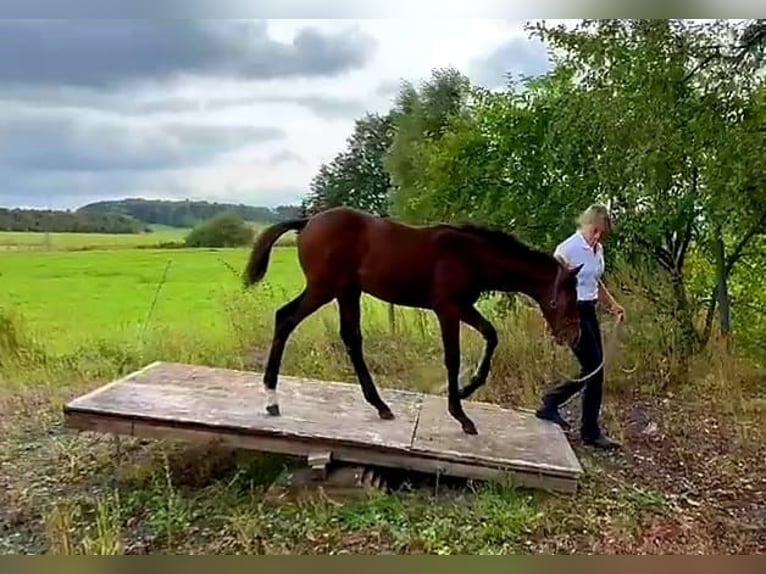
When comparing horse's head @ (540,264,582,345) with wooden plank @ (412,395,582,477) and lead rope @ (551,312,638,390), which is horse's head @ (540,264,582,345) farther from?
wooden plank @ (412,395,582,477)

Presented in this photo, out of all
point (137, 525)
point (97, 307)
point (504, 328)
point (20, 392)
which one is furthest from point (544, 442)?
point (20, 392)

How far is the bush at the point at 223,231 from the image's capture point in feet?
9.43

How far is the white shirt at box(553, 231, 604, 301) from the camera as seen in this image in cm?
284

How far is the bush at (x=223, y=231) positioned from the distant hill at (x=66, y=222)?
15cm

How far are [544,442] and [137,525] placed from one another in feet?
3.81

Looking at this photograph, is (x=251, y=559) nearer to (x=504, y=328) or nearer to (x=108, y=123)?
(x=504, y=328)

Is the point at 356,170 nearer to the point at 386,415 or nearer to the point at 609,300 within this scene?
the point at 386,415

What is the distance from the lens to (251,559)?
8.30ft

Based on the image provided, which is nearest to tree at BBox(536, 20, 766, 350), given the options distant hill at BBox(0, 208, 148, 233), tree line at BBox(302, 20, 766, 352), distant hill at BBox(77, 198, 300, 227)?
tree line at BBox(302, 20, 766, 352)

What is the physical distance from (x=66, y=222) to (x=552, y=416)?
5.16 ft

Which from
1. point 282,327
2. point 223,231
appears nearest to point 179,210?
point 223,231

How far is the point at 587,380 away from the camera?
9.64 ft

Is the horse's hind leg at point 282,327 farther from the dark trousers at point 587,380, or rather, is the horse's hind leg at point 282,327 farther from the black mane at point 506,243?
the dark trousers at point 587,380

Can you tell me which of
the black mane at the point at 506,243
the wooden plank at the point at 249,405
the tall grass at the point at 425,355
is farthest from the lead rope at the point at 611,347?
the wooden plank at the point at 249,405
